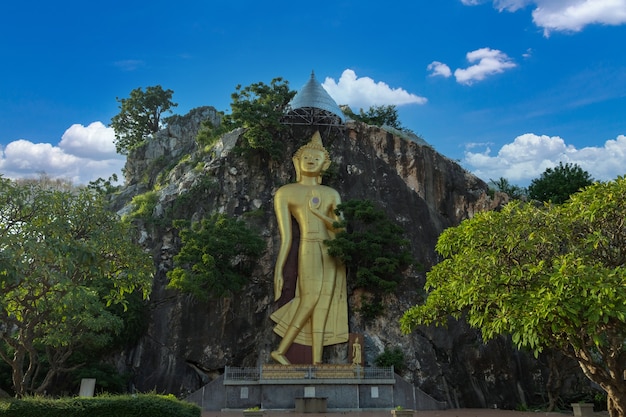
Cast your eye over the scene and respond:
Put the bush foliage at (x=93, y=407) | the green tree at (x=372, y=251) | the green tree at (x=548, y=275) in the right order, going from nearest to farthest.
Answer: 1. the green tree at (x=548, y=275)
2. the bush foliage at (x=93, y=407)
3. the green tree at (x=372, y=251)

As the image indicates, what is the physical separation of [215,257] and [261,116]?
805 cm

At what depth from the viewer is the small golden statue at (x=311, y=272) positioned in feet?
70.7

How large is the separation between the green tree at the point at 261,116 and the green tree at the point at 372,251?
5.24 metres

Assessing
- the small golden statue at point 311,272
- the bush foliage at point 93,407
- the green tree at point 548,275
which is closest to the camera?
the green tree at point 548,275

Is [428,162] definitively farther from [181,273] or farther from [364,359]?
[181,273]

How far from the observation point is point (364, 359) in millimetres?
21203

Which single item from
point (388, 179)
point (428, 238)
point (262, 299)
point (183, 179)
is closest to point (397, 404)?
point (262, 299)

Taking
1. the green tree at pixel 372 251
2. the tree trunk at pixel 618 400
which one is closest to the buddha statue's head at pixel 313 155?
the green tree at pixel 372 251

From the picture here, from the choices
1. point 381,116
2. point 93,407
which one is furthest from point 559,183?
point 93,407

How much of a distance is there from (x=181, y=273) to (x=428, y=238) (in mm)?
11124

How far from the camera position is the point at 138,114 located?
42.2m

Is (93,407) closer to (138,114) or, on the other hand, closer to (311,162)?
(311,162)

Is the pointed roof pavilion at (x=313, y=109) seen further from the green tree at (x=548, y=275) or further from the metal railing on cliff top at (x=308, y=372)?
the green tree at (x=548, y=275)

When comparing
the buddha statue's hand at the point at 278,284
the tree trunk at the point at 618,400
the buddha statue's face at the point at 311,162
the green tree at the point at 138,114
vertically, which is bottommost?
the tree trunk at the point at 618,400
